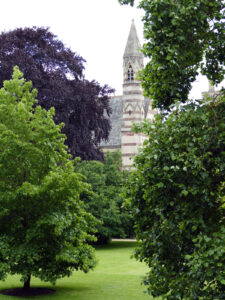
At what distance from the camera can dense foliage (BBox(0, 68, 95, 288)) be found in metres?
14.4

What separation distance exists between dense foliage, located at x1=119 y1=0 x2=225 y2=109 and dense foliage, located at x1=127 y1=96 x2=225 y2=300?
79 centimetres

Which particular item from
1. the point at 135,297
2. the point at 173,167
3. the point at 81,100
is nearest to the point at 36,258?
the point at 135,297

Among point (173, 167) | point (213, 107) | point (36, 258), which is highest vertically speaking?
point (213, 107)

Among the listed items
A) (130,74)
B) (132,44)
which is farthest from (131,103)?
(132,44)

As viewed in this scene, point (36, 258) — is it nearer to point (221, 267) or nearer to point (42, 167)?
point (42, 167)

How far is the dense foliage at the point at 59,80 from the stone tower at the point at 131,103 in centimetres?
2778

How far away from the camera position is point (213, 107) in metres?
9.40

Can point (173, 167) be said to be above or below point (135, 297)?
above

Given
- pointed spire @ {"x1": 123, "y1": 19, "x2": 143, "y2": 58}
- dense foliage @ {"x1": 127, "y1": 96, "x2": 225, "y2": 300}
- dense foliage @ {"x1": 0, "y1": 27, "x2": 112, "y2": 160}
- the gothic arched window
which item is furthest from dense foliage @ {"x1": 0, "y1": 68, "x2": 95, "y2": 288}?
pointed spire @ {"x1": 123, "y1": 19, "x2": 143, "y2": 58}

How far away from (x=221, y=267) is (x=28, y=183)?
25.7 ft

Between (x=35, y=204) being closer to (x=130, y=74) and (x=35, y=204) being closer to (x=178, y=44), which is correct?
(x=178, y=44)

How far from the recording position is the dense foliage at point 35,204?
14430 mm

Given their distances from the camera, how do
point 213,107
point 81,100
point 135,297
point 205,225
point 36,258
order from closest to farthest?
point 205,225
point 213,107
point 36,258
point 135,297
point 81,100

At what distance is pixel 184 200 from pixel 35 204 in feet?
23.8
